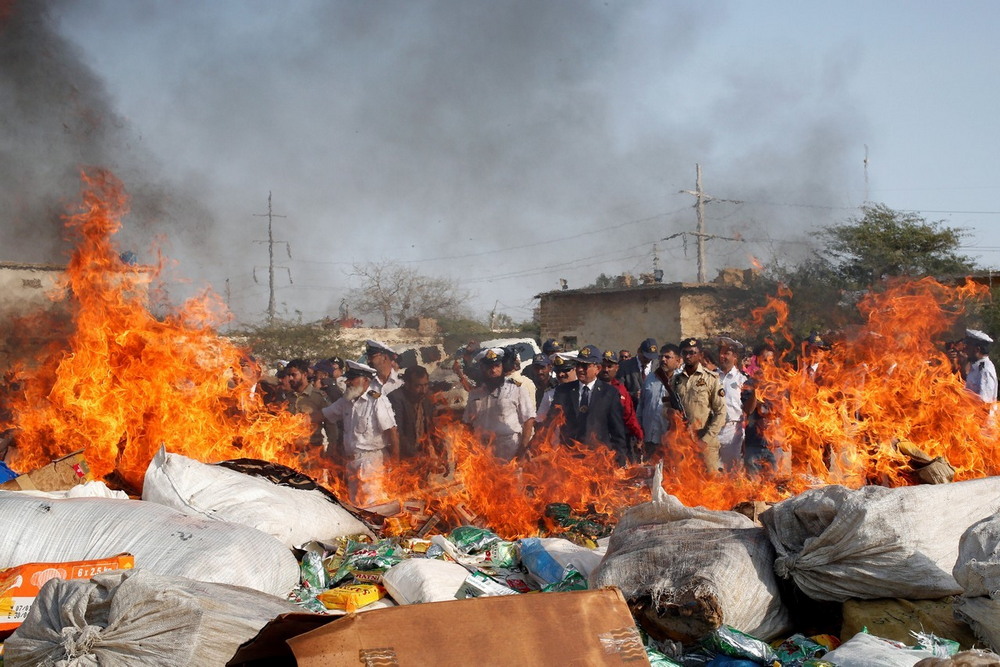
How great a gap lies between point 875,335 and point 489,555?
3.86 metres

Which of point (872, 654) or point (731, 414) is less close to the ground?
point (731, 414)

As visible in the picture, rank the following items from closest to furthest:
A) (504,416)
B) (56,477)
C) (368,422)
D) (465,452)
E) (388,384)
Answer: (56,477), (465,452), (368,422), (504,416), (388,384)

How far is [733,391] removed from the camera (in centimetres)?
810

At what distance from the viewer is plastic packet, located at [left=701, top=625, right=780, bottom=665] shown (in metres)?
3.13

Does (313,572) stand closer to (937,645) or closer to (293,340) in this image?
(937,645)

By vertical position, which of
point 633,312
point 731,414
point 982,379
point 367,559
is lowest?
point 367,559

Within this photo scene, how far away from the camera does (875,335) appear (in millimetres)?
6852

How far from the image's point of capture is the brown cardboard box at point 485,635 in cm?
211

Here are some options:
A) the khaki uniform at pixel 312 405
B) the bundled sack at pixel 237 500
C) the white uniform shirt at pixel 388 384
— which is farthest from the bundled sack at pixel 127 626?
the khaki uniform at pixel 312 405

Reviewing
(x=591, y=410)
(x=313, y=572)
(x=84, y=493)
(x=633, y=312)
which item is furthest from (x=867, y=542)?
(x=633, y=312)

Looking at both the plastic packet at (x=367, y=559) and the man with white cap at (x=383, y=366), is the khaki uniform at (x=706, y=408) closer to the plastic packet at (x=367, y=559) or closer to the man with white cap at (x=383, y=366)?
the man with white cap at (x=383, y=366)

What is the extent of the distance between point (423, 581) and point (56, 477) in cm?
273

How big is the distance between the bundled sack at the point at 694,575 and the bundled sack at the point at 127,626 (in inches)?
58.0

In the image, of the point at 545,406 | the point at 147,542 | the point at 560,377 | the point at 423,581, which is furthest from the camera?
the point at 560,377
